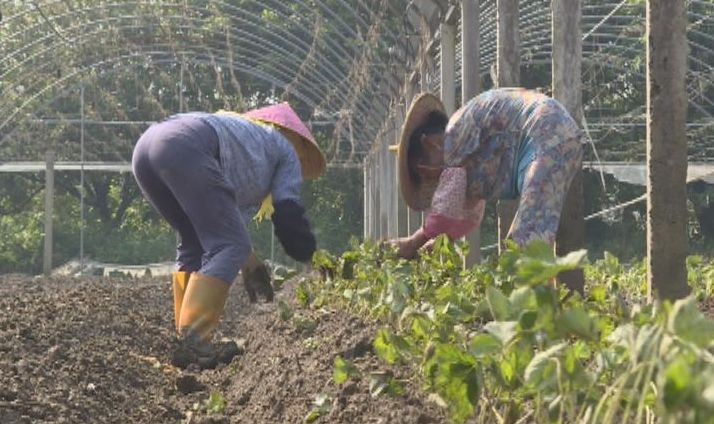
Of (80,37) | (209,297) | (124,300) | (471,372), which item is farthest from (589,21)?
(471,372)

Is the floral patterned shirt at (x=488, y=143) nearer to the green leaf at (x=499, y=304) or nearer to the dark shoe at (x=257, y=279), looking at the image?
the dark shoe at (x=257, y=279)

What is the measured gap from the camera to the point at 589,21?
2055cm

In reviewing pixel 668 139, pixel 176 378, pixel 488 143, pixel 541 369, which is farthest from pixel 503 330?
pixel 488 143

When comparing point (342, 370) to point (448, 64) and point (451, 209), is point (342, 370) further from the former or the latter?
point (448, 64)

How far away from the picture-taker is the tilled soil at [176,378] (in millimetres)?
3424

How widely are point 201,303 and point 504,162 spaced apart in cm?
143

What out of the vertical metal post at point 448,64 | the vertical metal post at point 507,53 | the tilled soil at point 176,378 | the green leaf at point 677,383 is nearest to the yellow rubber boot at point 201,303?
the tilled soil at point 176,378

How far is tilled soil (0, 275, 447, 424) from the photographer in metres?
3.42

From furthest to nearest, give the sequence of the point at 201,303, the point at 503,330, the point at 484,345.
Answer: 1. the point at 201,303
2. the point at 484,345
3. the point at 503,330

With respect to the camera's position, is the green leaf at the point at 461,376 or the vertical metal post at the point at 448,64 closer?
the green leaf at the point at 461,376

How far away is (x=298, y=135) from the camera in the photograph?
6445mm

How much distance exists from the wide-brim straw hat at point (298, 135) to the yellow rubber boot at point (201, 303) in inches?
38.5

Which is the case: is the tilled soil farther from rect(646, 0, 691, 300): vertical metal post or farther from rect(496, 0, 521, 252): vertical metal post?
rect(496, 0, 521, 252): vertical metal post

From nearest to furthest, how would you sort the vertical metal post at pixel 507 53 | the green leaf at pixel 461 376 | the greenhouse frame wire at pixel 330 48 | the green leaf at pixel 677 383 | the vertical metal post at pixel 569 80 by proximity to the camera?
1. the green leaf at pixel 677 383
2. the green leaf at pixel 461 376
3. the vertical metal post at pixel 569 80
4. the vertical metal post at pixel 507 53
5. the greenhouse frame wire at pixel 330 48
